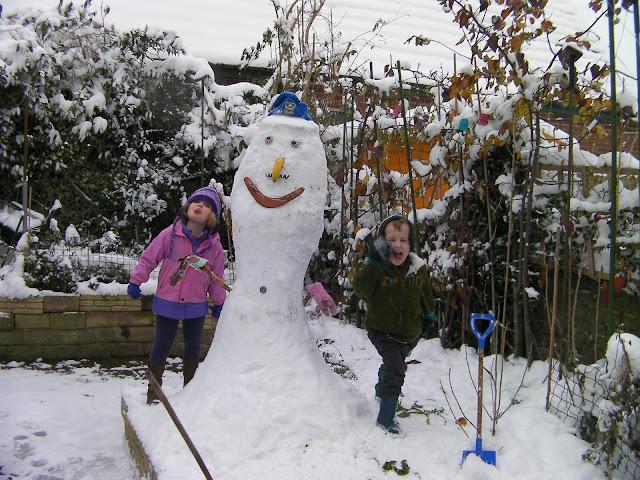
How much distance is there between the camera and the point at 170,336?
3289mm

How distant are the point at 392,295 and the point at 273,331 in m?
0.62

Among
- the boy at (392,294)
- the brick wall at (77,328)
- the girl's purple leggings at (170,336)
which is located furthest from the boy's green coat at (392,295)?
the brick wall at (77,328)

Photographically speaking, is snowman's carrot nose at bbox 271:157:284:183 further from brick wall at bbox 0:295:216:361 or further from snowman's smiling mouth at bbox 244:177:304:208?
brick wall at bbox 0:295:216:361

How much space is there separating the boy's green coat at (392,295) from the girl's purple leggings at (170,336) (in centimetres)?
107

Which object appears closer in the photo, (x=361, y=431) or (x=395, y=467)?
(x=395, y=467)

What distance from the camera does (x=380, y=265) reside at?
2.84 metres

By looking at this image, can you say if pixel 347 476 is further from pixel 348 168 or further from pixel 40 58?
pixel 40 58

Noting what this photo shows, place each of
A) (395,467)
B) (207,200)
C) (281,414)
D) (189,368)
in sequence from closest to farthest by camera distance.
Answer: (395,467), (281,414), (207,200), (189,368)

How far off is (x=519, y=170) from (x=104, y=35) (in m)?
5.53

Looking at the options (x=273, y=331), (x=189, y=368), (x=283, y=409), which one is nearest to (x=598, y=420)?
(x=283, y=409)

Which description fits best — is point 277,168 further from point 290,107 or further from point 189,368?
point 189,368

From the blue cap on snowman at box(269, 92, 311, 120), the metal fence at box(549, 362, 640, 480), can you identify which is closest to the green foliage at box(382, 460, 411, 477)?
the metal fence at box(549, 362, 640, 480)

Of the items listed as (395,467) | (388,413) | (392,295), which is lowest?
(395,467)

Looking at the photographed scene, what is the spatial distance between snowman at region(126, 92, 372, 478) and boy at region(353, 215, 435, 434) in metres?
0.24
